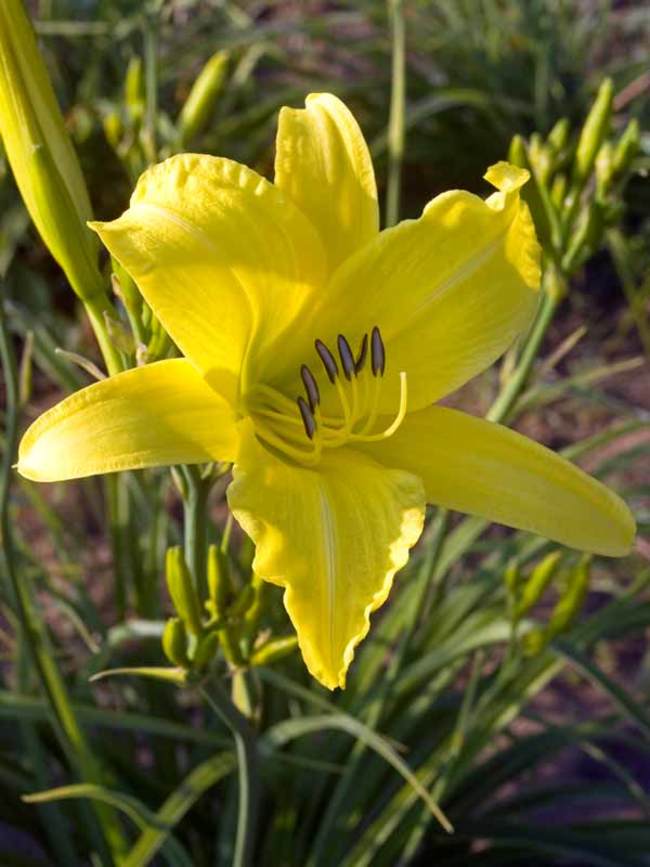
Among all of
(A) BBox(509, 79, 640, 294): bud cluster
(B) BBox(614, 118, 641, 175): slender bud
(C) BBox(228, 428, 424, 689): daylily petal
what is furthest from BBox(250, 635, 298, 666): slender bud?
(B) BBox(614, 118, 641, 175): slender bud

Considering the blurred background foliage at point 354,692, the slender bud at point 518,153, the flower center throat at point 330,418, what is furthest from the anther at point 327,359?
the slender bud at point 518,153

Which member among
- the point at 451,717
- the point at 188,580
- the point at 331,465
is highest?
the point at 331,465

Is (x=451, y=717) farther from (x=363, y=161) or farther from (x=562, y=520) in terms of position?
(x=363, y=161)

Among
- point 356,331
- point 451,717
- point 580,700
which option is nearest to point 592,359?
point 580,700

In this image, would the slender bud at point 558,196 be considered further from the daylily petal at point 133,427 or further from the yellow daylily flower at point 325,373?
the daylily petal at point 133,427

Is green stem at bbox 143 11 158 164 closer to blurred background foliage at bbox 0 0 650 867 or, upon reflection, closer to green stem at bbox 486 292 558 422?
blurred background foliage at bbox 0 0 650 867
